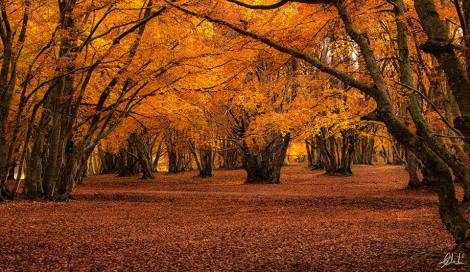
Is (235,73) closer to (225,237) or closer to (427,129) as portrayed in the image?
(225,237)

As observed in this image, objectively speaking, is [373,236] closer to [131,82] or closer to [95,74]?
[131,82]

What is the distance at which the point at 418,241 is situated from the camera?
7945mm

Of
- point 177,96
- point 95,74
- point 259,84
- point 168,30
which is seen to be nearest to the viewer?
point 168,30

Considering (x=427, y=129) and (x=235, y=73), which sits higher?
(x=235, y=73)

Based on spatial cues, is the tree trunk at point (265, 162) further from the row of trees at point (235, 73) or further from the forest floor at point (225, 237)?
the forest floor at point (225, 237)

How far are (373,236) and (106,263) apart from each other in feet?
16.1

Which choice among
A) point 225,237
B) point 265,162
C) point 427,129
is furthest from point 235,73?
point 427,129

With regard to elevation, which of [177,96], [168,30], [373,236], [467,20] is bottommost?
[373,236]

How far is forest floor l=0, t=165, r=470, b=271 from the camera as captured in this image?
21.7 feet

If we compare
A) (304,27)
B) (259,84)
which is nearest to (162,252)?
(304,27)

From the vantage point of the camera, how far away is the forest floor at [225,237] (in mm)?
6613

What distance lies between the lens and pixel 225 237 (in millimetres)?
9078
